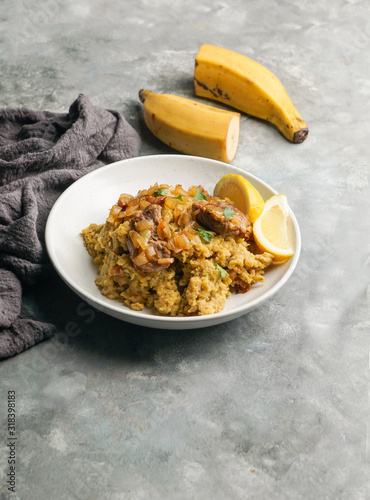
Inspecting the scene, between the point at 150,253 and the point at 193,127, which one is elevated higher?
the point at 150,253

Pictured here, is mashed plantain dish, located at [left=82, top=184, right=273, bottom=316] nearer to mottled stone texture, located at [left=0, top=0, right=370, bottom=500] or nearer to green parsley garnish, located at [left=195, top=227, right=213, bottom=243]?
green parsley garnish, located at [left=195, top=227, right=213, bottom=243]

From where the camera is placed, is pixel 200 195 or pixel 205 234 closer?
pixel 205 234

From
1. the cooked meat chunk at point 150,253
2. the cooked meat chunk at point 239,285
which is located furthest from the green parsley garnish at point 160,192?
the cooked meat chunk at point 239,285

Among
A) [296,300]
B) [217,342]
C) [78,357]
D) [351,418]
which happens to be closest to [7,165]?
[78,357]

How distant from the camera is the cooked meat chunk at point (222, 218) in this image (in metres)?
2.56

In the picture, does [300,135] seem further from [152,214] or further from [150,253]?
[150,253]

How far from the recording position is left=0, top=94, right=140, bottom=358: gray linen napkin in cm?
265

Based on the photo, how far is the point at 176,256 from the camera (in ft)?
8.20

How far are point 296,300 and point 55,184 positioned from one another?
1481 millimetres

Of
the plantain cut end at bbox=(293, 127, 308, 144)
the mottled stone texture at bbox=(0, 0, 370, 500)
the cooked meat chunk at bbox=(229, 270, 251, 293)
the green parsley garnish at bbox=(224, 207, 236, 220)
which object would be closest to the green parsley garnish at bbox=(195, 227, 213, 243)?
the green parsley garnish at bbox=(224, 207, 236, 220)

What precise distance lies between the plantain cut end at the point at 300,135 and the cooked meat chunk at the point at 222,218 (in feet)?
4.86

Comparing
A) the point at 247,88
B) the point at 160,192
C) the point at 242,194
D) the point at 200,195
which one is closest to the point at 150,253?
the point at 160,192

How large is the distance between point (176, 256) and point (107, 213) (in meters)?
0.73

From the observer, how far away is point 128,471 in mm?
2174
